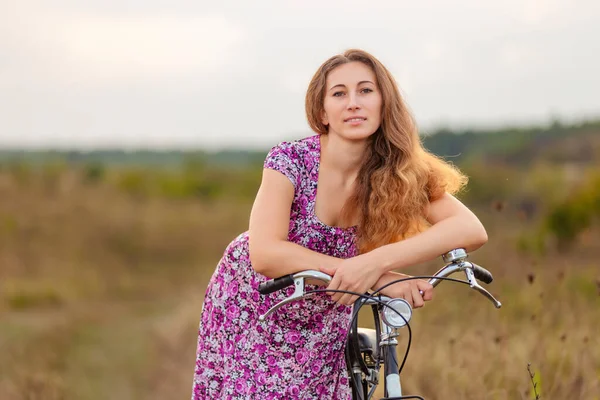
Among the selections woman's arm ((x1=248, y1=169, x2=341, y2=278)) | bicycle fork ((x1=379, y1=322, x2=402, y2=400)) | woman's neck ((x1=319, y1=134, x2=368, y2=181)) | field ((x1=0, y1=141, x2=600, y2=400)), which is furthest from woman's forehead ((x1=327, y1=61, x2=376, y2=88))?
field ((x1=0, y1=141, x2=600, y2=400))

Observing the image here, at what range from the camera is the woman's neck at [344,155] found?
10.7 ft

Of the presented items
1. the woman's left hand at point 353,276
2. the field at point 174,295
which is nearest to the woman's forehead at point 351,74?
the woman's left hand at point 353,276

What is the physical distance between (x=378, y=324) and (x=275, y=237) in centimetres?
46

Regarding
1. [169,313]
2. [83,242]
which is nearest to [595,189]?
[169,313]

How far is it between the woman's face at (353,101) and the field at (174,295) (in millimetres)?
1689

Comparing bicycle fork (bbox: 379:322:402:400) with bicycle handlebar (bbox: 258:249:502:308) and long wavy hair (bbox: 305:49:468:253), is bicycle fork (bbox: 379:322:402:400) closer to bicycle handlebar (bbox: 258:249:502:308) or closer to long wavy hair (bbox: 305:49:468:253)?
bicycle handlebar (bbox: 258:249:502:308)

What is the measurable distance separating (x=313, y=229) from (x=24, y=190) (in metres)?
21.4

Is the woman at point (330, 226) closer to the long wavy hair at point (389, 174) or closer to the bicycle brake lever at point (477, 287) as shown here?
the long wavy hair at point (389, 174)

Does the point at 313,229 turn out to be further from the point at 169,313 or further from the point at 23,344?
the point at 169,313

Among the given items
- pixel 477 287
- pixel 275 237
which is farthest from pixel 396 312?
pixel 275 237

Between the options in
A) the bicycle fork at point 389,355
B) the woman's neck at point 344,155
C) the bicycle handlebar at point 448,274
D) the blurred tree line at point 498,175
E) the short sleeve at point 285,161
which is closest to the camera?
the bicycle fork at point 389,355

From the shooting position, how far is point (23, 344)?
10.4 meters

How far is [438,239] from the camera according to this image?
Result: 3049mm

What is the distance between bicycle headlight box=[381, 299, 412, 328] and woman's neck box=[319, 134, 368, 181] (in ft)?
2.29
